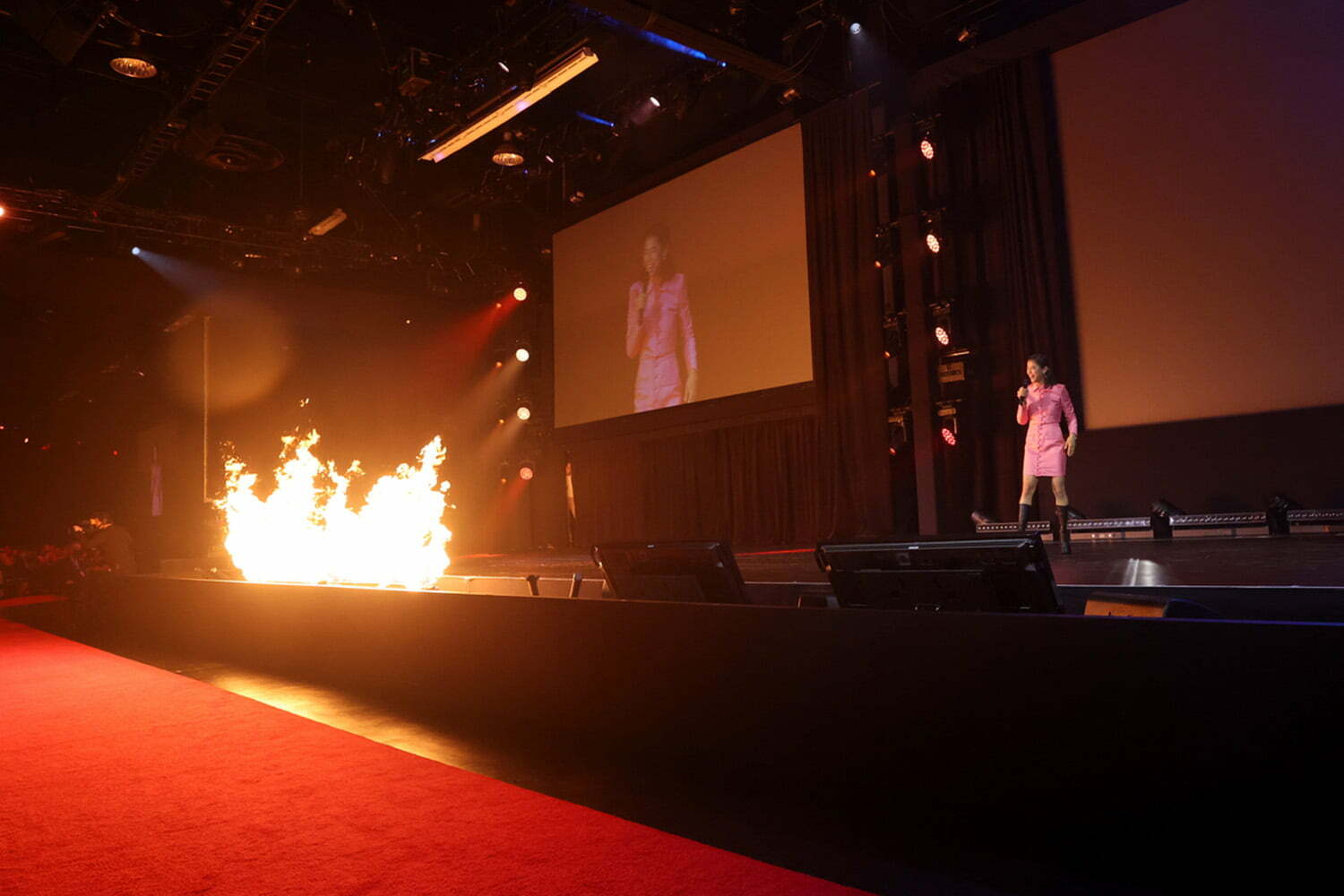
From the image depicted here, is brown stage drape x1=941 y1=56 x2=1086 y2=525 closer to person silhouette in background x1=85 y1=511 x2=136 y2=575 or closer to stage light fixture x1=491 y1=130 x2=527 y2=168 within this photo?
stage light fixture x1=491 y1=130 x2=527 y2=168

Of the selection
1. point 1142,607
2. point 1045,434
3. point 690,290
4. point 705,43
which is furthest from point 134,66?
point 1142,607

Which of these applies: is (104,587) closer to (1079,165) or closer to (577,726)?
(577,726)

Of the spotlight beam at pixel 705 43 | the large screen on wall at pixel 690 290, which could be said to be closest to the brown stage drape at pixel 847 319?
the large screen on wall at pixel 690 290

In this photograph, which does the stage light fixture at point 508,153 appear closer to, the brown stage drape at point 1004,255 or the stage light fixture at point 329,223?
the stage light fixture at point 329,223

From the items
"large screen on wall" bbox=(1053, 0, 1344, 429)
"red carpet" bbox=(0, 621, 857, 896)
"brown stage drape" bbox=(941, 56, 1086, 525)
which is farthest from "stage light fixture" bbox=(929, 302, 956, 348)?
"red carpet" bbox=(0, 621, 857, 896)

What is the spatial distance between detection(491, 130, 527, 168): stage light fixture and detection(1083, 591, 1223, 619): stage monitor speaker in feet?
28.6

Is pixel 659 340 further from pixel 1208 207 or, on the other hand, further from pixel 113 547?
pixel 113 547

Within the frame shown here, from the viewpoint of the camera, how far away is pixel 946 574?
2.31 meters

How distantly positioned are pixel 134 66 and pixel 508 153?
362 centimetres

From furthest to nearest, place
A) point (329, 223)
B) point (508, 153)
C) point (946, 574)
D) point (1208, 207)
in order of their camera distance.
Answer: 1. point (329, 223)
2. point (508, 153)
3. point (1208, 207)
4. point (946, 574)

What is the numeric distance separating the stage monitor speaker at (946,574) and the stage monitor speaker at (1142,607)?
0.16 metres

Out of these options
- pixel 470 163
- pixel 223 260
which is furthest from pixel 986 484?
pixel 223 260

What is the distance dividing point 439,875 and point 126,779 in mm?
1692

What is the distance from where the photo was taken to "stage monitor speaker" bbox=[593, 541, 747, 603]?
2.96 m
